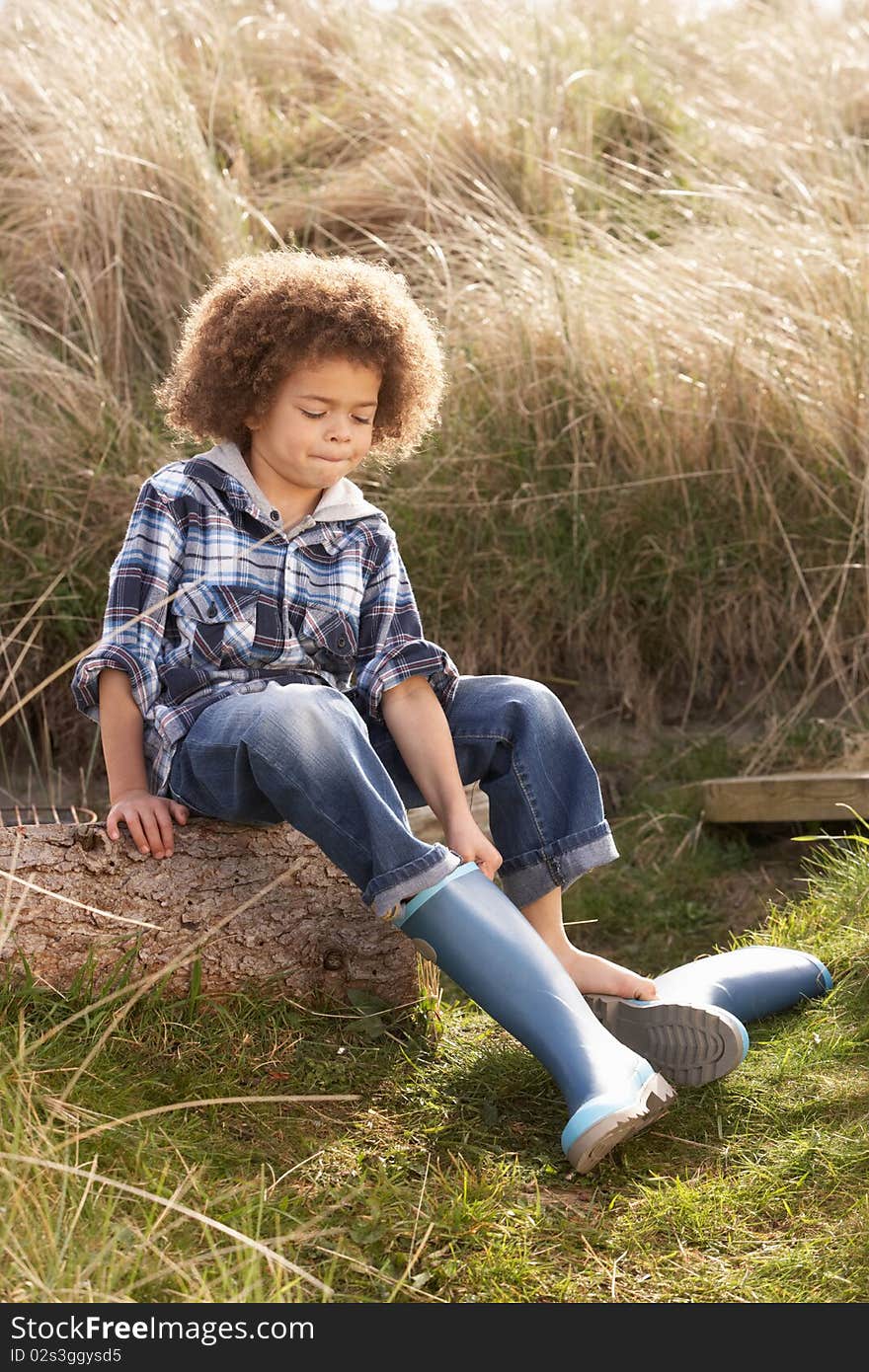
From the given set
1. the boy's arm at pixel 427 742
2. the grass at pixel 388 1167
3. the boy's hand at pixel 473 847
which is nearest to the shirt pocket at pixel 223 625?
the boy's arm at pixel 427 742

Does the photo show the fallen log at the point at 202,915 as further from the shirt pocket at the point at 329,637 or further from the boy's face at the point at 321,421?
the boy's face at the point at 321,421

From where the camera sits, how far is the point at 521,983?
7.64 ft

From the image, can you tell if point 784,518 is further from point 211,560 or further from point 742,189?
point 211,560

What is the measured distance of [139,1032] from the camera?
242 centimetres

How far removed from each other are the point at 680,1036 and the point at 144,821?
38.5 inches

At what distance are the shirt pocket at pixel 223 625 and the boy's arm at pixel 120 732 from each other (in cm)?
14

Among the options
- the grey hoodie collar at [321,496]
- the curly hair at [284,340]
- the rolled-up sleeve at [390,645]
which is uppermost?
the curly hair at [284,340]

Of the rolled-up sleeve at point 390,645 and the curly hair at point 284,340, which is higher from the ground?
the curly hair at point 284,340

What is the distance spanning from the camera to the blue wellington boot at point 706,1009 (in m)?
2.49

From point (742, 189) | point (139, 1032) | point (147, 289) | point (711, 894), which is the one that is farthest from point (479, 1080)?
point (742, 189)

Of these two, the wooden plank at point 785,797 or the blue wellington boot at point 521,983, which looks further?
the wooden plank at point 785,797

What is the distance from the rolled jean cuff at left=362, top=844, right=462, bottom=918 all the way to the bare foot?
1.32ft

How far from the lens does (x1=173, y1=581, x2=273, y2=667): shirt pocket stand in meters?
2.62
